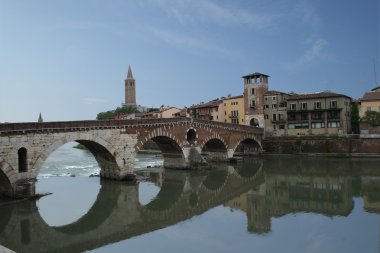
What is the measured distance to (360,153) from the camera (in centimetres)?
4825

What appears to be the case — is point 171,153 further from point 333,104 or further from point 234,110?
point 333,104

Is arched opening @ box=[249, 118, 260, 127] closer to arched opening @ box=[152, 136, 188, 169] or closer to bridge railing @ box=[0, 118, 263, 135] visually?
bridge railing @ box=[0, 118, 263, 135]

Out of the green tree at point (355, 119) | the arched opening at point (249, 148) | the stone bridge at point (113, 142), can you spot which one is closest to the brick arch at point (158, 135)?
the stone bridge at point (113, 142)

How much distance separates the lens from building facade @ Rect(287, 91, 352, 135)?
178 feet

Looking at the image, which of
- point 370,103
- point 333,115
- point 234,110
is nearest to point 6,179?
point 333,115

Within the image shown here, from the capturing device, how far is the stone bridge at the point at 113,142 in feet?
82.2

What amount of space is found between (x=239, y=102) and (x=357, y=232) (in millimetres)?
47134

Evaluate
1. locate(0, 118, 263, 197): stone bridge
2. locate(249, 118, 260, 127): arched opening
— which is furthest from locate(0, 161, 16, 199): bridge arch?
locate(249, 118, 260, 127): arched opening

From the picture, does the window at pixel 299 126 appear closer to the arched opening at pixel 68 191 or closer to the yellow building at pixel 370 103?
the yellow building at pixel 370 103

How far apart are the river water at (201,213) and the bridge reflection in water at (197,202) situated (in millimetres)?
64

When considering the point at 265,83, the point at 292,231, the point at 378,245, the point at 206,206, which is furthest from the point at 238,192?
the point at 265,83

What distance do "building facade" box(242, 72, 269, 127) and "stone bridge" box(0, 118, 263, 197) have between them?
278 inches

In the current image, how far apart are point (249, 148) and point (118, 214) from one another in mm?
36132

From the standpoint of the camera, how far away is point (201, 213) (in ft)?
79.6
